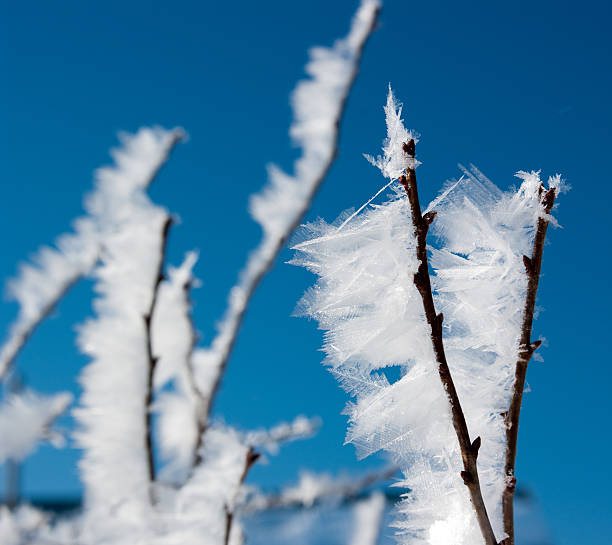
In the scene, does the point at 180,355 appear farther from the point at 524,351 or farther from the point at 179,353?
the point at 524,351

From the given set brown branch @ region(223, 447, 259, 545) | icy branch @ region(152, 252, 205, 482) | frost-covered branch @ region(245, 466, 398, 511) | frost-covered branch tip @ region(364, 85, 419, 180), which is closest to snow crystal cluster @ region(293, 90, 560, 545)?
frost-covered branch tip @ region(364, 85, 419, 180)

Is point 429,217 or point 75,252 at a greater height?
point 75,252

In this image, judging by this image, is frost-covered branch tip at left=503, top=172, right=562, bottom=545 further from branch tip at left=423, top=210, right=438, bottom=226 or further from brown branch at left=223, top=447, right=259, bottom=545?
brown branch at left=223, top=447, right=259, bottom=545

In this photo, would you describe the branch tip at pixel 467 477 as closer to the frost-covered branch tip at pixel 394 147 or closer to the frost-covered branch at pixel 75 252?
the frost-covered branch tip at pixel 394 147

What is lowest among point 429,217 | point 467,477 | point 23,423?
point 467,477

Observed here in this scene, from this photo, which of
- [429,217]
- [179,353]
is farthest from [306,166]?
[429,217]

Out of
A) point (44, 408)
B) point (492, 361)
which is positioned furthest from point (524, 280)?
point (44, 408)
